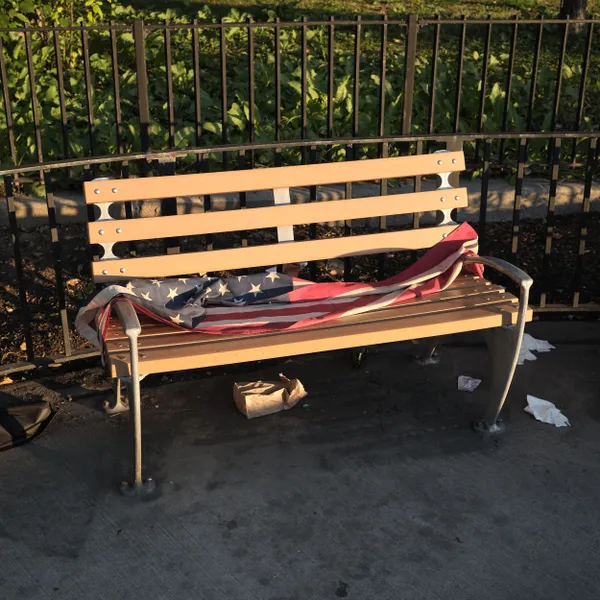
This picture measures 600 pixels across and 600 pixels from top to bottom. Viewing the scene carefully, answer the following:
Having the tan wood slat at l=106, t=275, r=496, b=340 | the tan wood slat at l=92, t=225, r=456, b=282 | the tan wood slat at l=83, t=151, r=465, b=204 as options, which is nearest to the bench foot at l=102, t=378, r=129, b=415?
the tan wood slat at l=106, t=275, r=496, b=340

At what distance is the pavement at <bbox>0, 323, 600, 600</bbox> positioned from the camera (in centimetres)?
342

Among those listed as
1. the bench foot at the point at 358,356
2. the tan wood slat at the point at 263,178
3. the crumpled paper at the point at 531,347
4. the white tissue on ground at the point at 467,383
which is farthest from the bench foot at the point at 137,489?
the crumpled paper at the point at 531,347

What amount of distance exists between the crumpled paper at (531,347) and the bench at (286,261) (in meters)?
0.63

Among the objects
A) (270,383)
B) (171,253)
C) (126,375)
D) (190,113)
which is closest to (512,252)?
(270,383)

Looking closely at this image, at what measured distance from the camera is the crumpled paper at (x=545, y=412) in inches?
173

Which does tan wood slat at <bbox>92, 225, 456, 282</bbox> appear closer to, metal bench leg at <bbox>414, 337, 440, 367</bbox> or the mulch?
metal bench leg at <bbox>414, 337, 440, 367</bbox>

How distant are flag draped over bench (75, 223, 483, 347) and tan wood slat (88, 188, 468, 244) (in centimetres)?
18

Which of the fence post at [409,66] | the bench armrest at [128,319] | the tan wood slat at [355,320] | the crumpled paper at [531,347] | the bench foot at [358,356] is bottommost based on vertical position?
the crumpled paper at [531,347]

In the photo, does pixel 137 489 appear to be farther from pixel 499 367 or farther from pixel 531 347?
pixel 531 347

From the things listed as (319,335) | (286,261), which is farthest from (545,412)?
(286,261)

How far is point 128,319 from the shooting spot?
362cm

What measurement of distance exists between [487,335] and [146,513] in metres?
1.60

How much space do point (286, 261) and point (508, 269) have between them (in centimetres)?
96

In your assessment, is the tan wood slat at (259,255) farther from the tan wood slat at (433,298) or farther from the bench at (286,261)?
the tan wood slat at (433,298)
